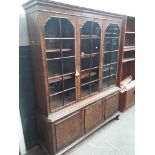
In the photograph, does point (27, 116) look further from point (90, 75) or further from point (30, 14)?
point (30, 14)

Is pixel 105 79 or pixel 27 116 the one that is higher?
pixel 105 79

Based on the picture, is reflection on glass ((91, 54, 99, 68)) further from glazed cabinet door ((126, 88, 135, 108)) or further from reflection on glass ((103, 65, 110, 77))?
glazed cabinet door ((126, 88, 135, 108))

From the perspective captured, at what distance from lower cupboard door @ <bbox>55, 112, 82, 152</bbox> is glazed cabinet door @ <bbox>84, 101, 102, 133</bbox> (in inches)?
5.3

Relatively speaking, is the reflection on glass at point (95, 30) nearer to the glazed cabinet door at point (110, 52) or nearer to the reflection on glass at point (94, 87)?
the glazed cabinet door at point (110, 52)

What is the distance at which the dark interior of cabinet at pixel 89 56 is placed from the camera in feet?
6.50

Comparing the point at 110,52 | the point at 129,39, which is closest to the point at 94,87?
the point at 110,52

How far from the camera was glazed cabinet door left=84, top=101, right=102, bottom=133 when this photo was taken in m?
2.19

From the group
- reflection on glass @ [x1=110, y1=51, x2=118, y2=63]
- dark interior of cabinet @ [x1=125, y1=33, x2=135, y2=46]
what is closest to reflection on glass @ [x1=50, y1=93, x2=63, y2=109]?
reflection on glass @ [x1=110, y1=51, x2=118, y2=63]

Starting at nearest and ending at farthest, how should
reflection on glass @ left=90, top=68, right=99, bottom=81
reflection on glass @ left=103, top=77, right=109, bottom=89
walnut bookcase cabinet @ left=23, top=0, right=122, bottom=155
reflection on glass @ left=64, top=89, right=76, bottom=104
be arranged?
walnut bookcase cabinet @ left=23, top=0, right=122, bottom=155, reflection on glass @ left=64, top=89, right=76, bottom=104, reflection on glass @ left=90, top=68, right=99, bottom=81, reflection on glass @ left=103, top=77, right=109, bottom=89

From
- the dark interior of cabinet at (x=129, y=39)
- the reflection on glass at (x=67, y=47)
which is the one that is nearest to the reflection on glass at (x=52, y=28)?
the reflection on glass at (x=67, y=47)

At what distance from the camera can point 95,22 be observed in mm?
2012
